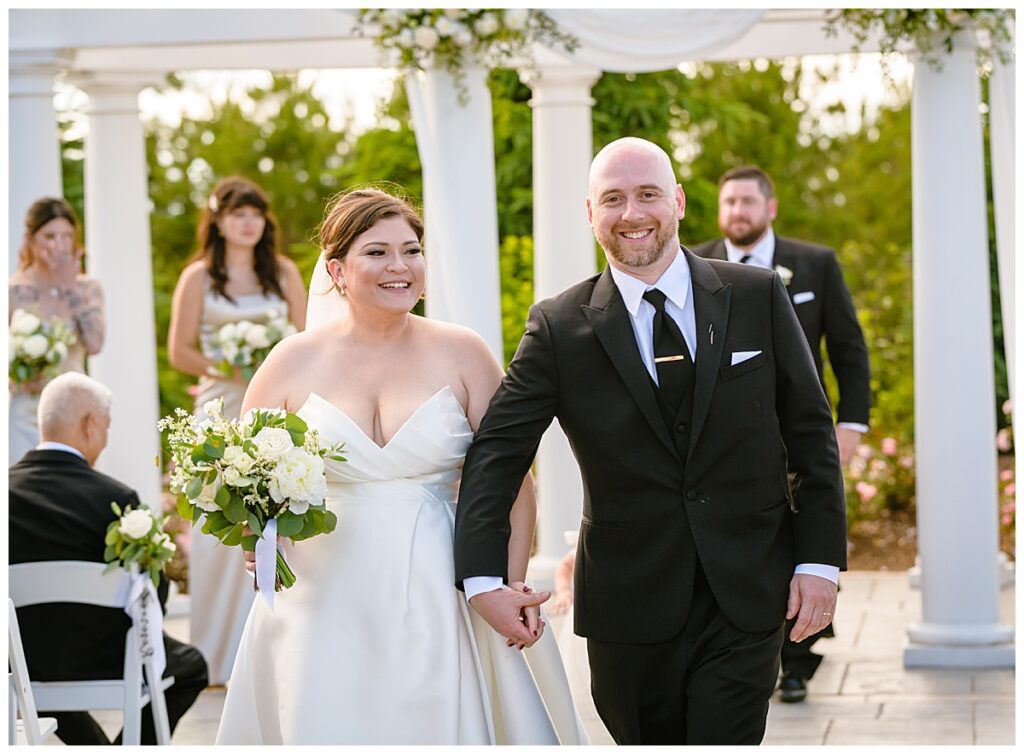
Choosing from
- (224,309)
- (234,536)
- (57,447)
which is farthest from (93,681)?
(224,309)

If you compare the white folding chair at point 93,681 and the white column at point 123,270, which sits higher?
the white column at point 123,270

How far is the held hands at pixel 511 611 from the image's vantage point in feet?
14.8

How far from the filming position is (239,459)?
14.7 ft

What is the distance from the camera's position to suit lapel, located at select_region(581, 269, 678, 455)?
4.46 m

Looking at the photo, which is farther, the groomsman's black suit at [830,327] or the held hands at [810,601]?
the groomsman's black suit at [830,327]

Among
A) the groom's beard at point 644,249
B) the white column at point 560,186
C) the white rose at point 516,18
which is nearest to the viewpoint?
the groom's beard at point 644,249

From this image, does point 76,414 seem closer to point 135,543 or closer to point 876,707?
point 135,543

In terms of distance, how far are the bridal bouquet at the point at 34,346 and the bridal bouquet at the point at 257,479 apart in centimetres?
383

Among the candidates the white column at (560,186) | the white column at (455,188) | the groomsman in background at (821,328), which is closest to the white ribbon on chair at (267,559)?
the white column at (455,188)

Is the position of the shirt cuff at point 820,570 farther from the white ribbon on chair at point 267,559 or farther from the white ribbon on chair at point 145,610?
the white ribbon on chair at point 145,610

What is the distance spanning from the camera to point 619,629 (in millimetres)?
4609

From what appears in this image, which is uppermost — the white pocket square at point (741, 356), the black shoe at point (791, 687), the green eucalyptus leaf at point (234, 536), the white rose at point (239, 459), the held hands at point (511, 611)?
the white pocket square at point (741, 356)

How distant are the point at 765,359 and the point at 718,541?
528 millimetres

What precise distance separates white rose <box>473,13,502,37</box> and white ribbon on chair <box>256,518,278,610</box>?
3433mm
